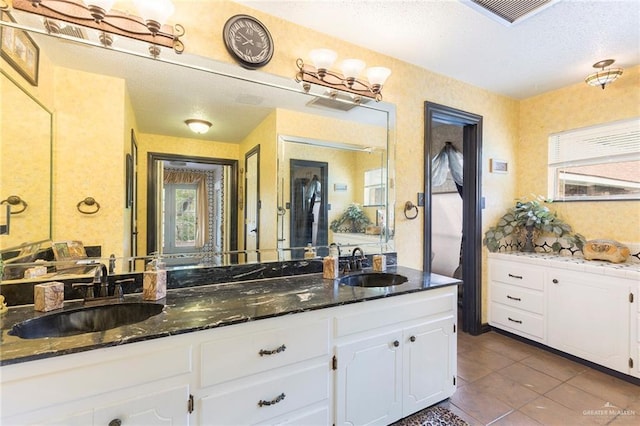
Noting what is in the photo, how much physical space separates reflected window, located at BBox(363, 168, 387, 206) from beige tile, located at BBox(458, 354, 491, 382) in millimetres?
1475

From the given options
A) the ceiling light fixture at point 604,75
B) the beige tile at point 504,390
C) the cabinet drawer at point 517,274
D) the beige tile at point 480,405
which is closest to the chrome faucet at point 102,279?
the beige tile at point 480,405

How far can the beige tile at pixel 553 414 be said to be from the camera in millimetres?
1775

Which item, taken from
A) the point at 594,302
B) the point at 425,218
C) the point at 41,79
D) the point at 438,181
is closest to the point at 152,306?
the point at 41,79

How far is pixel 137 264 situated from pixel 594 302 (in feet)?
10.8

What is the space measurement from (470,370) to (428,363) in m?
0.86

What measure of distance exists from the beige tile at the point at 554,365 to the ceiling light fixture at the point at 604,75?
2.38m

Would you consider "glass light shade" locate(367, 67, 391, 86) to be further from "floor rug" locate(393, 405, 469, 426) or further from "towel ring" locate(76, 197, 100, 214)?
"floor rug" locate(393, 405, 469, 426)

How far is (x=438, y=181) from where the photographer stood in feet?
12.9

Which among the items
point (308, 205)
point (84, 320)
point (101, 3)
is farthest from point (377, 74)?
point (84, 320)

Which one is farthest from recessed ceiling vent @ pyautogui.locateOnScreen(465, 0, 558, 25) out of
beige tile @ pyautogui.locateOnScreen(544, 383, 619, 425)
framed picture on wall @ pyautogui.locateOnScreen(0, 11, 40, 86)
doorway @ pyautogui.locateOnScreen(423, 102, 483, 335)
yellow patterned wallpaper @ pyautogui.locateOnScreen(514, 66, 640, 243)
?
beige tile @ pyautogui.locateOnScreen(544, 383, 619, 425)

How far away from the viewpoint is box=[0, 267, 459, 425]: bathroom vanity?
0.94m

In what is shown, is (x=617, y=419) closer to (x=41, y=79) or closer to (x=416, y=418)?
(x=416, y=418)

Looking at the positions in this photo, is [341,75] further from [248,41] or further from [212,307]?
[212,307]

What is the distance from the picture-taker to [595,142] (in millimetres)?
2852
